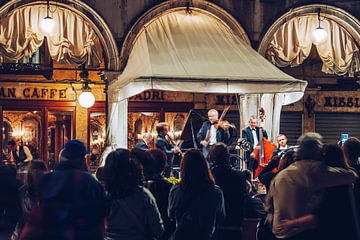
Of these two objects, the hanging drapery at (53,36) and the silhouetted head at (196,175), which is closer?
the silhouetted head at (196,175)

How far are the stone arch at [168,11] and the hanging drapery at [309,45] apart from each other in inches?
43.2

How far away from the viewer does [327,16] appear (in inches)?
664

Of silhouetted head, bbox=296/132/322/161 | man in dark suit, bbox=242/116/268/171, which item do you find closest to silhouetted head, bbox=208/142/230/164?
silhouetted head, bbox=296/132/322/161

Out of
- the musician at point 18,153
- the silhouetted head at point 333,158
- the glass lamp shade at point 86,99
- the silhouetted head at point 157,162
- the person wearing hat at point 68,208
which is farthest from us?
the glass lamp shade at point 86,99

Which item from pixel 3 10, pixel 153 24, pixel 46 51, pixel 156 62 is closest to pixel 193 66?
pixel 156 62

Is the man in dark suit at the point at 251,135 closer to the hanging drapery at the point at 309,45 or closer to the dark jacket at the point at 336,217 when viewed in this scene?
the hanging drapery at the point at 309,45

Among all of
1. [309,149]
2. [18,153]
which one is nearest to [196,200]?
[309,149]

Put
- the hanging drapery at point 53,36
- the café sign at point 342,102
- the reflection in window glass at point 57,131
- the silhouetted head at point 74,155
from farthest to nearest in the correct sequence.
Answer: the café sign at point 342,102 < the reflection in window glass at point 57,131 < the hanging drapery at point 53,36 < the silhouetted head at point 74,155

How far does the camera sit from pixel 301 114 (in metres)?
20.0

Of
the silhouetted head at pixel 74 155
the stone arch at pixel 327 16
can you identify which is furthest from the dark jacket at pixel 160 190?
the stone arch at pixel 327 16

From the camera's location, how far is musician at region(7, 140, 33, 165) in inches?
672

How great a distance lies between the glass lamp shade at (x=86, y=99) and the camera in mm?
17359

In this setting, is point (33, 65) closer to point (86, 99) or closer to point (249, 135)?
point (86, 99)

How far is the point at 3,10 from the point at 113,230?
31.9 feet
